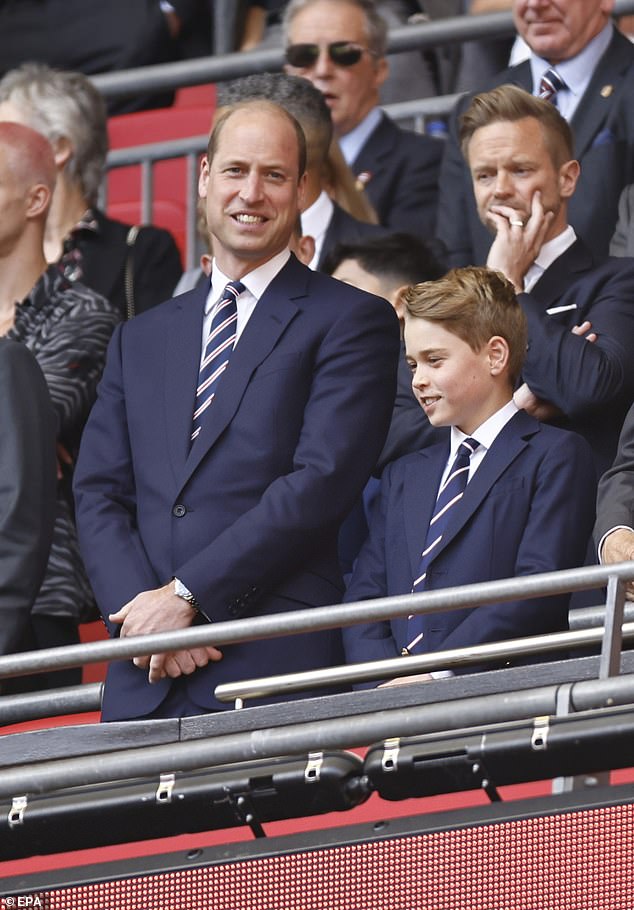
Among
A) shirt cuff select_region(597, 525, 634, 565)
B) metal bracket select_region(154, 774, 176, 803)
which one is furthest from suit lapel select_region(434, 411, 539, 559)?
metal bracket select_region(154, 774, 176, 803)

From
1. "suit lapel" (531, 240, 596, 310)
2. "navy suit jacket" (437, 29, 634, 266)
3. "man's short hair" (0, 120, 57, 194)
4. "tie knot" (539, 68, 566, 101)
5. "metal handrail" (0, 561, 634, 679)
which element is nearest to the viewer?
"metal handrail" (0, 561, 634, 679)

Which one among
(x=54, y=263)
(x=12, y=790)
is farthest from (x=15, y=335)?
(x=12, y=790)

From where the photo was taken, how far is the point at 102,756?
411 centimetres

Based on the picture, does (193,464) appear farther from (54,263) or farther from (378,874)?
(54,263)

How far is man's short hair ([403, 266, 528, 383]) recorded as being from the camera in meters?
5.05

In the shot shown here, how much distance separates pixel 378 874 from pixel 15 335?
275 centimetres

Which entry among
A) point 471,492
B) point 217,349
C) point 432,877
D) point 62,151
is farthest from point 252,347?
point 62,151

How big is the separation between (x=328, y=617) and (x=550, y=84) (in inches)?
141

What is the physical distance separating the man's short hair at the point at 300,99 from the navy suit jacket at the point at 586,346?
3.12 feet

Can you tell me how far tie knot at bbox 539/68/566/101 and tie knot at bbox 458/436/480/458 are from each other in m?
2.36

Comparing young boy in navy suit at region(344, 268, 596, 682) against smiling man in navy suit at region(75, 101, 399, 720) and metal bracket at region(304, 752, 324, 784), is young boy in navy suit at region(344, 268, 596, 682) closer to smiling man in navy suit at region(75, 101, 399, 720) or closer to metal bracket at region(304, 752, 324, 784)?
smiling man in navy suit at region(75, 101, 399, 720)

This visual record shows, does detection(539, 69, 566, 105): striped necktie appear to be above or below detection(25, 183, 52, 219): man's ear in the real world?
above

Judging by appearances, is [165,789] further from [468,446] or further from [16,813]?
[468,446]

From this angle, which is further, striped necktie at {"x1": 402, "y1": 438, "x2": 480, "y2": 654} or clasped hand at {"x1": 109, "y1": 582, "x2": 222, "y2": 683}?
striped necktie at {"x1": 402, "y1": 438, "x2": 480, "y2": 654}
